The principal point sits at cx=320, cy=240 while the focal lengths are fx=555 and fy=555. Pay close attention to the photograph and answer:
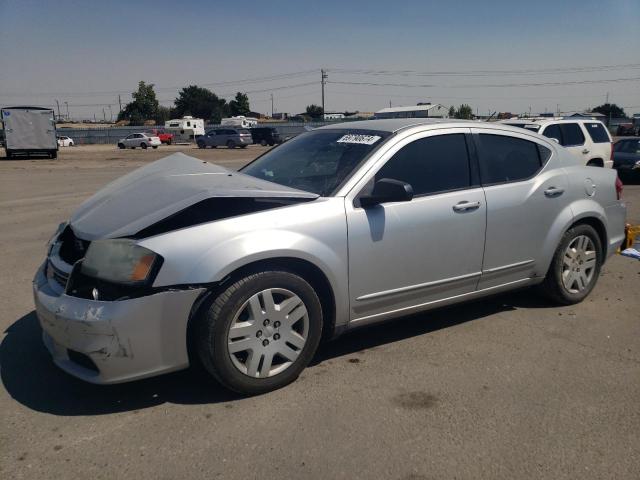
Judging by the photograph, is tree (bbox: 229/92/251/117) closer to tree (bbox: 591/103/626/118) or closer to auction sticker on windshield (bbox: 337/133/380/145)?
tree (bbox: 591/103/626/118)

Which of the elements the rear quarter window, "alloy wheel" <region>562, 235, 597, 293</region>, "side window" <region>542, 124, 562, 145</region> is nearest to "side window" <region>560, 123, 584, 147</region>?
"side window" <region>542, 124, 562, 145</region>

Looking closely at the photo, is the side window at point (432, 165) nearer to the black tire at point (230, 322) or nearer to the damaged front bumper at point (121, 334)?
the black tire at point (230, 322)

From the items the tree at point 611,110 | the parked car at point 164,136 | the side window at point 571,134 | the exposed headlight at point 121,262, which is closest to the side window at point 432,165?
the exposed headlight at point 121,262

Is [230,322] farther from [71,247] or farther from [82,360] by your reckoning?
[71,247]

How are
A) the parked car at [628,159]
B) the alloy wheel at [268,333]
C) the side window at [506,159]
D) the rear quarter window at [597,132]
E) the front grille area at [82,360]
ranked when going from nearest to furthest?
the front grille area at [82,360] → the alloy wheel at [268,333] → the side window at [506,159] → the rear quarter window at [597,132] → the parked car at [628,159]

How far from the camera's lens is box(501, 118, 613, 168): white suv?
39.1 ft

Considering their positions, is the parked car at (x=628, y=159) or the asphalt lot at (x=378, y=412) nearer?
the asphalt lot at (x=378, y=412)

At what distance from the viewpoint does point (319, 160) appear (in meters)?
4.16

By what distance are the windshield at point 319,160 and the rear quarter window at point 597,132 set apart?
10175 mm

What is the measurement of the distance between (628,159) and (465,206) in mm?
13278

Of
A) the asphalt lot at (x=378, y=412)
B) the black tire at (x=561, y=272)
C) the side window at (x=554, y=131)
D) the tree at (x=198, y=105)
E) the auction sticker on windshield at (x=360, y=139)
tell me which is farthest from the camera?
the tree at (x=198, y=105)

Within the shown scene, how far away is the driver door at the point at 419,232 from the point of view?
11.8ft

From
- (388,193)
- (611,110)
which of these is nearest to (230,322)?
(388,193)

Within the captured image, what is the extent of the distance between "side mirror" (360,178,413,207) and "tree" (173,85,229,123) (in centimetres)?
11156
